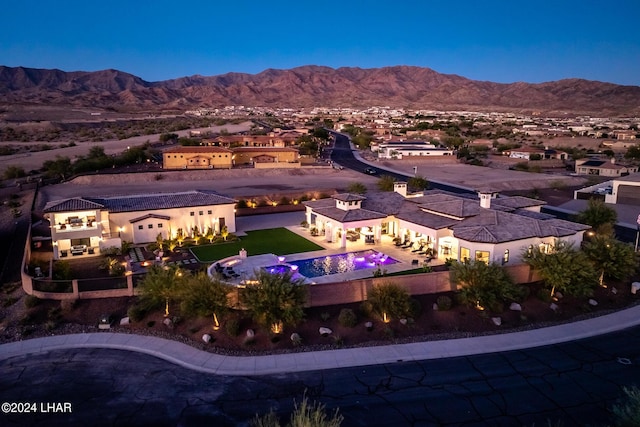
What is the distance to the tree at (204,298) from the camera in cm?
2308

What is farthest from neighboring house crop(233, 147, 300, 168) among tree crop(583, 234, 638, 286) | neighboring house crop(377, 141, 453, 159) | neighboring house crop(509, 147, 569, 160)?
tree crop(583, 234, 638, 286)

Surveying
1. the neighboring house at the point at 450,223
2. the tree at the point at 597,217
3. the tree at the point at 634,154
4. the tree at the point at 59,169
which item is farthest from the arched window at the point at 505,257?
the tree at the point at 634,154

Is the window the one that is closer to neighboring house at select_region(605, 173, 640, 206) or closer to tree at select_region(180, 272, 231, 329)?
tree at select_region(180, 272, 231, 329)

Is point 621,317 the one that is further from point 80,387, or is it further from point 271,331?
point 80,387

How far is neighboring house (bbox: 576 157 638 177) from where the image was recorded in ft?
232

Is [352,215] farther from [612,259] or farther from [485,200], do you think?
[612,259]

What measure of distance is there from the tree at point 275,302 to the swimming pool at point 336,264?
5577 millimetres

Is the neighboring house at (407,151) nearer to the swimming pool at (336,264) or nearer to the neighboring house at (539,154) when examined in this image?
the neighboring house at (539,154)

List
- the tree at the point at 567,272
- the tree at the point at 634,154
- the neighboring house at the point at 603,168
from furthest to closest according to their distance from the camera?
the tree at the point at 634,154 < the neighboring house at the point at 603,168 < the tree at the point at 567,272

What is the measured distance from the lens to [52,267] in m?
29.6

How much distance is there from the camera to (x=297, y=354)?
21.4 m

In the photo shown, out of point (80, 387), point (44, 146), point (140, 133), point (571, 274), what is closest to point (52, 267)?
point (80, 387)

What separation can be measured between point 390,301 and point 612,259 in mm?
14302

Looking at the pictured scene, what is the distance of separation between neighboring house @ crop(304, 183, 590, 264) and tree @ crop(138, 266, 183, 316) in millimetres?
13690
